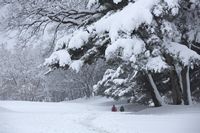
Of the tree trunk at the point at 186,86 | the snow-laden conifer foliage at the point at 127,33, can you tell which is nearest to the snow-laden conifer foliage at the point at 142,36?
the snow-laden conifer foliage at the point at 127,33

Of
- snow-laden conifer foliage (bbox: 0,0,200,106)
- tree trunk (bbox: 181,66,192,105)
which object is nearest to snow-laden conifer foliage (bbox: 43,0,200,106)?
snow-laden conifer foliage (bbox: 0,0,200,106)

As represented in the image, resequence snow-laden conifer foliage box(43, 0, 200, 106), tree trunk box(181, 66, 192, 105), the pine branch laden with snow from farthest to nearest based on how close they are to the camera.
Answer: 1. tree trunk box(181, 66, 192, 105)
2. the pine branch laden with snow
3. snow-laden conifer foliage box(43, 0, 200, 106)

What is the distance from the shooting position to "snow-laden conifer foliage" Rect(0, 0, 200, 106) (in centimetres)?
1175

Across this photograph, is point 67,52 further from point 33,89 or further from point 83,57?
point 33,89

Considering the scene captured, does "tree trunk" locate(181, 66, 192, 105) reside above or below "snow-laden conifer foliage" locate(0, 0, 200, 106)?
below

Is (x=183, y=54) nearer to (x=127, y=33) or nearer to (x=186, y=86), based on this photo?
(x=127, y=33)

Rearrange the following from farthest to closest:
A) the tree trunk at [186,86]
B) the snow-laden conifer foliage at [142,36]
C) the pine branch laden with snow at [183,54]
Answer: the tree trunk at [186,86] < the pine branch laden with snow at [183,54] < the snow-laden conifer foliage at [142,36]

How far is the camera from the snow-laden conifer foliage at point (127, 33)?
11.8 metres

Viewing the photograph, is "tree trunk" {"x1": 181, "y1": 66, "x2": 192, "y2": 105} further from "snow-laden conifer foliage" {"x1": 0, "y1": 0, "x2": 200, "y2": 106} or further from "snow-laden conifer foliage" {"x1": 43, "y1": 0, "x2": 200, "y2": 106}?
"snow-laden conifer foliage" {"x1": 43, "y1": 0, "x2": 200, "y2": 106}

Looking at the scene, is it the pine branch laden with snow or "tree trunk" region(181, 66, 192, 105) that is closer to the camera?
the pine branch laden with snow

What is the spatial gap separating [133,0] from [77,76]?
60.5m

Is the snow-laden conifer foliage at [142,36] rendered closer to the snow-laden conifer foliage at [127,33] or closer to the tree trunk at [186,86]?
the snow-laden conifer foliage at [127,33]

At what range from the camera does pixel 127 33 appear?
11.7m

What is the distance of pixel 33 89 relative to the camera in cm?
7650
